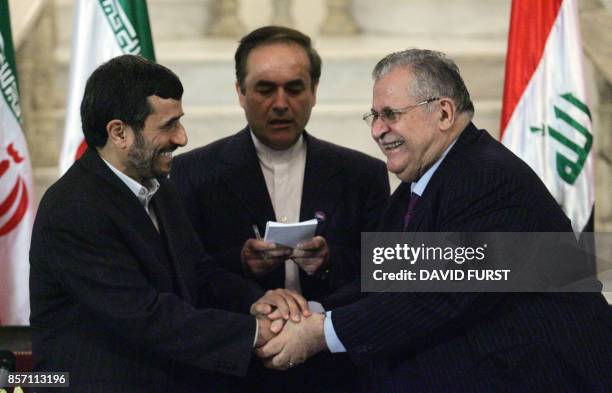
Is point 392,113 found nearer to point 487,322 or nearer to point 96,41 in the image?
point 487,322

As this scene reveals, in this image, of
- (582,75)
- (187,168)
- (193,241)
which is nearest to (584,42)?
(582,75)

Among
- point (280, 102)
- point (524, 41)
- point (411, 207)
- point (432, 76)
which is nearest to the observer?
point (432, 76)

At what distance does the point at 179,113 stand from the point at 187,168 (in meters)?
0.90

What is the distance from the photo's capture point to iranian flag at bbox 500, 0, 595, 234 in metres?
4.97

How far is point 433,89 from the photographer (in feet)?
10.3

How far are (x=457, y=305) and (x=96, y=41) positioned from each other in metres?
2.76

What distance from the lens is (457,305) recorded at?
297 cm

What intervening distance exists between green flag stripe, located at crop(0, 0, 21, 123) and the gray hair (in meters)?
2.53

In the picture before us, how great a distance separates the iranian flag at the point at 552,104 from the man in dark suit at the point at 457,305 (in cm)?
188

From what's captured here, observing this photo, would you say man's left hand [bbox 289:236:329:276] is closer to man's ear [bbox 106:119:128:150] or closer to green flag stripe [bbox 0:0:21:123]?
man's ear [bbox 106:119:128:150]

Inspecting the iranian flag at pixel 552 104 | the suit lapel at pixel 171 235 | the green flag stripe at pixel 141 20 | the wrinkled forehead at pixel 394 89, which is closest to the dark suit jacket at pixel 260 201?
the suit lapel at pixel 171 235

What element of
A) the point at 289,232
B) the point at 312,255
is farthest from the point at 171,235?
the point at 312,255

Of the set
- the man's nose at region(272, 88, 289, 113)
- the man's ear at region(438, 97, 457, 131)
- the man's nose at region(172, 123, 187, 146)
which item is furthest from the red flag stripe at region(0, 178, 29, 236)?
the man's ear at region(438, 97, 457, 131)

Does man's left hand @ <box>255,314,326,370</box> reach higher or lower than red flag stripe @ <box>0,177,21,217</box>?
lower
